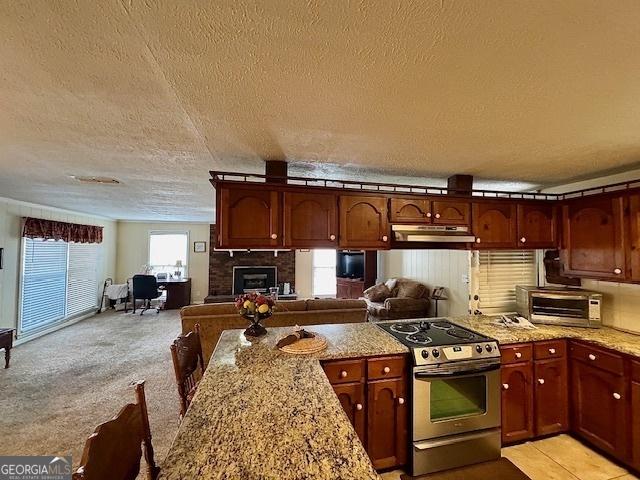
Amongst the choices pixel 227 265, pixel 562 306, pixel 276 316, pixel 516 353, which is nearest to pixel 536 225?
pixel 562 306

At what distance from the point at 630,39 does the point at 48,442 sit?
14.2 feet

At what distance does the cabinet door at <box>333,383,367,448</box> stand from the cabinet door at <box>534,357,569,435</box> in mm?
1554

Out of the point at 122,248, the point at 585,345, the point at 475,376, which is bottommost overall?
the point at 475,376

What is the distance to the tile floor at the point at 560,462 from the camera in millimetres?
2111

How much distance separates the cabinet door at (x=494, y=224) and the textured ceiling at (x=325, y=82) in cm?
48

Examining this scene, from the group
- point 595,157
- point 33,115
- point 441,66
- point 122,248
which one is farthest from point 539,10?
point 122,248

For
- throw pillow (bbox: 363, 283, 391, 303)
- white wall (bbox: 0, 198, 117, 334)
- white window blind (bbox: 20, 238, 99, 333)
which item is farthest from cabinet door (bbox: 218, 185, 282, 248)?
white window blind (bbox: 20, 238, 99, 333)

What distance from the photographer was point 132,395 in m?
3.23

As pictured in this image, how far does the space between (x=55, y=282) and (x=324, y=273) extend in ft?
20.5

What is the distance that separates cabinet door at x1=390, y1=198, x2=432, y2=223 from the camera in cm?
258

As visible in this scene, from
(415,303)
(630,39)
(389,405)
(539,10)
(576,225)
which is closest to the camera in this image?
(539,10)

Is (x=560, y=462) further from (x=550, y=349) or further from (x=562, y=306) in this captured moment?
(x=562, y=306)

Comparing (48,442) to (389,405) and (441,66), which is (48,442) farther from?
(441,66)

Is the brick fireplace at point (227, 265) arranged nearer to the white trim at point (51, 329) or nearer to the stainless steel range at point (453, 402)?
the white trim at point (51, 329)
